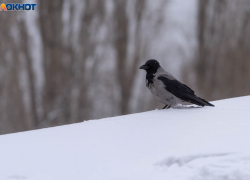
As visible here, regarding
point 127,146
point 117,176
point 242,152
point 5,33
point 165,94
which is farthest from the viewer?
point 5,33

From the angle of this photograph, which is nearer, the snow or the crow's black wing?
the snow

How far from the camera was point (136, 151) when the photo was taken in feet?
9.00

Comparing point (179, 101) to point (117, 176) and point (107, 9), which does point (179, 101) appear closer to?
point (117, 176)

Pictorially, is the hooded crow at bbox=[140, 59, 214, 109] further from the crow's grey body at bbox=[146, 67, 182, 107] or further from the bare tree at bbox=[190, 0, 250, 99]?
the bare tree at bbox=[190, 0, 250, 99]

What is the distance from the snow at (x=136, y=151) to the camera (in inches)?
95.7

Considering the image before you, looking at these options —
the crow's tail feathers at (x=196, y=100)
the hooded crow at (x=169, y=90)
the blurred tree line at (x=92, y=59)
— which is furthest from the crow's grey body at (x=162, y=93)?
the blurred tree line at (x=92, y=59)

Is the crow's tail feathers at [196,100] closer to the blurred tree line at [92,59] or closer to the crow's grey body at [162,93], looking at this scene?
the crow's grey body at [162,93]

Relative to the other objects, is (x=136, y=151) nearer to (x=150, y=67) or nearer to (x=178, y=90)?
(x=178, y=90)

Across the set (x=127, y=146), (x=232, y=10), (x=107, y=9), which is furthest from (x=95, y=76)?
(x=127, y=146)

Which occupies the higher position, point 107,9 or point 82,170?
point 107,9

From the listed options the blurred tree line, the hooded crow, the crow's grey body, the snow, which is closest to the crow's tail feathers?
the hooded crow

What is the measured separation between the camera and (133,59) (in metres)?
11.2

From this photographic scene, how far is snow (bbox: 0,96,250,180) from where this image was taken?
2430 mm

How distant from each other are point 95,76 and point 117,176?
892 cm
